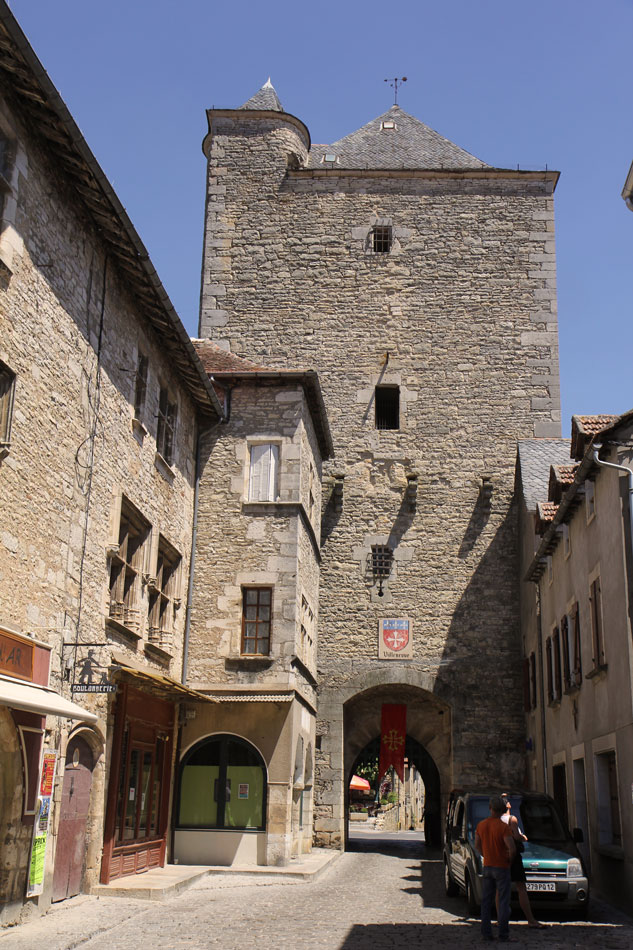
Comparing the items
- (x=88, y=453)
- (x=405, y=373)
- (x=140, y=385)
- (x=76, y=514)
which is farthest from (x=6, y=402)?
(x=405, y=373)

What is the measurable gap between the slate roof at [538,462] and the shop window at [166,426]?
712 cm

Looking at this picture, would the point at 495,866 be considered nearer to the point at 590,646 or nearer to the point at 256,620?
the point at 590,646

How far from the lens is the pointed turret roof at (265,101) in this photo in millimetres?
23672

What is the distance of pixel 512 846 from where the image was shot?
8.95m

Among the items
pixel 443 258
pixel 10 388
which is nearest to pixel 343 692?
pixel 443 258

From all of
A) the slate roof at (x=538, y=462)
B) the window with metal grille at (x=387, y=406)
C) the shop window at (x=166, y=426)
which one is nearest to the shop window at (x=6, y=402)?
the shop window at (x=166, y=426)

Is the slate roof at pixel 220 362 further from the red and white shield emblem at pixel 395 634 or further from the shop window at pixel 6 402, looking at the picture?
the shop window at pixel 6 402

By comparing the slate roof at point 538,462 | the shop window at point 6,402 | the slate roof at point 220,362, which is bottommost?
the shop window at point 6,402

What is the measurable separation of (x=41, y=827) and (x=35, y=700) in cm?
189

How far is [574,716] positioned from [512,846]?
5397 millimetres

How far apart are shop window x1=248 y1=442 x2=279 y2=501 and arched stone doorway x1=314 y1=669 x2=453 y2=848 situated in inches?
210

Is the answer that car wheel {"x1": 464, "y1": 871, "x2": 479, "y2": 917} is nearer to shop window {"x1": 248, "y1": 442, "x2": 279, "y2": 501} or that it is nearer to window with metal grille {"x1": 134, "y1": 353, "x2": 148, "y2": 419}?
window with metal grille {"x1": 134, "y1": 353, "x2": 148, "y2": 419}

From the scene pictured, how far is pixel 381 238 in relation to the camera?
75.3ft

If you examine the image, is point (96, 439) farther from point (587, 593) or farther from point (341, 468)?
point (341, 468)
